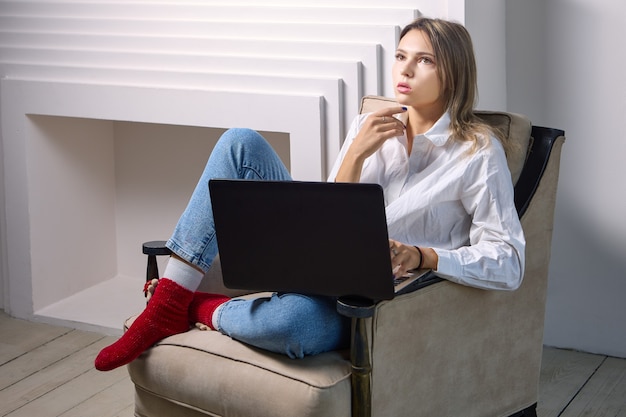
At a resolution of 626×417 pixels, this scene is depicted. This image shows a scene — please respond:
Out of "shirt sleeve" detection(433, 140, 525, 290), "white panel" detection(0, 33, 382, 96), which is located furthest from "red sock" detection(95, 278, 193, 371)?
"white panel" detection(0, 33, 382, 96)

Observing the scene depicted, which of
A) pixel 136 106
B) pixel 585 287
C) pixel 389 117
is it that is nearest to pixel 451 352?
pixel 389 117

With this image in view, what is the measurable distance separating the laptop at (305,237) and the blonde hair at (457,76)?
14.3 inches

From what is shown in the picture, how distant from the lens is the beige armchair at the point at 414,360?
5.77 ft

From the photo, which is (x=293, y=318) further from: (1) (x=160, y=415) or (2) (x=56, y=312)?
(2) (x=56, y=312)

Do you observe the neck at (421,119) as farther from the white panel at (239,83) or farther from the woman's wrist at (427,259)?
the white panel at (239,83)

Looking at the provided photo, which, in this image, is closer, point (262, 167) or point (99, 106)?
point (262, 167)

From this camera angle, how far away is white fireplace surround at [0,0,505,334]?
256 cm

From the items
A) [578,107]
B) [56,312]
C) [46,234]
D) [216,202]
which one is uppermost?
[578,107]

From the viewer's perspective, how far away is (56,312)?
3.24 m

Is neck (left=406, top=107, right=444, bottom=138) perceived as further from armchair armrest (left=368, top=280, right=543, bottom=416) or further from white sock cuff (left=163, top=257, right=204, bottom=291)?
white sock cuff (left=163, top=257, right=204, bottom=291)

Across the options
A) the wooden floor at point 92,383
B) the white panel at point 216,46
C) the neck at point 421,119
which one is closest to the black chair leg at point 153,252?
the wooden floor at point 92,383

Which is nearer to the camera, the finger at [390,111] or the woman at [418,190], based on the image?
the woman at [418,190]

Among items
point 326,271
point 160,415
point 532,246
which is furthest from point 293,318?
point 532,246

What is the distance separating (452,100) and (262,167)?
418mm
